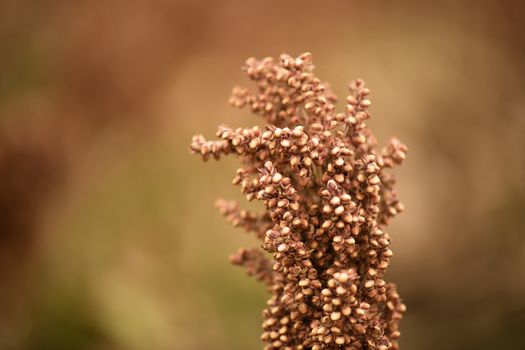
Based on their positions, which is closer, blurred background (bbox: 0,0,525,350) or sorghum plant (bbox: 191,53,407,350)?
sorghum plant (bbox: 191,53,407,350)

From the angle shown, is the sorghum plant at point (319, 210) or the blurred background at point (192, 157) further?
the blurred background at point (192, 157)

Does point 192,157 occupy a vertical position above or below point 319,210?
above

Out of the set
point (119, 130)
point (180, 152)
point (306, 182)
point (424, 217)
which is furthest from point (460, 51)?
point (306, 182)

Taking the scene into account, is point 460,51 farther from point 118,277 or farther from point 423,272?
point 118,277

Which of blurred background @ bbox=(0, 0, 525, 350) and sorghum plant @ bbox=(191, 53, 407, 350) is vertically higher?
blurred background @ bbox=(0, 0, 525, 350)

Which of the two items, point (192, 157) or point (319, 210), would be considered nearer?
point (319, 210)
